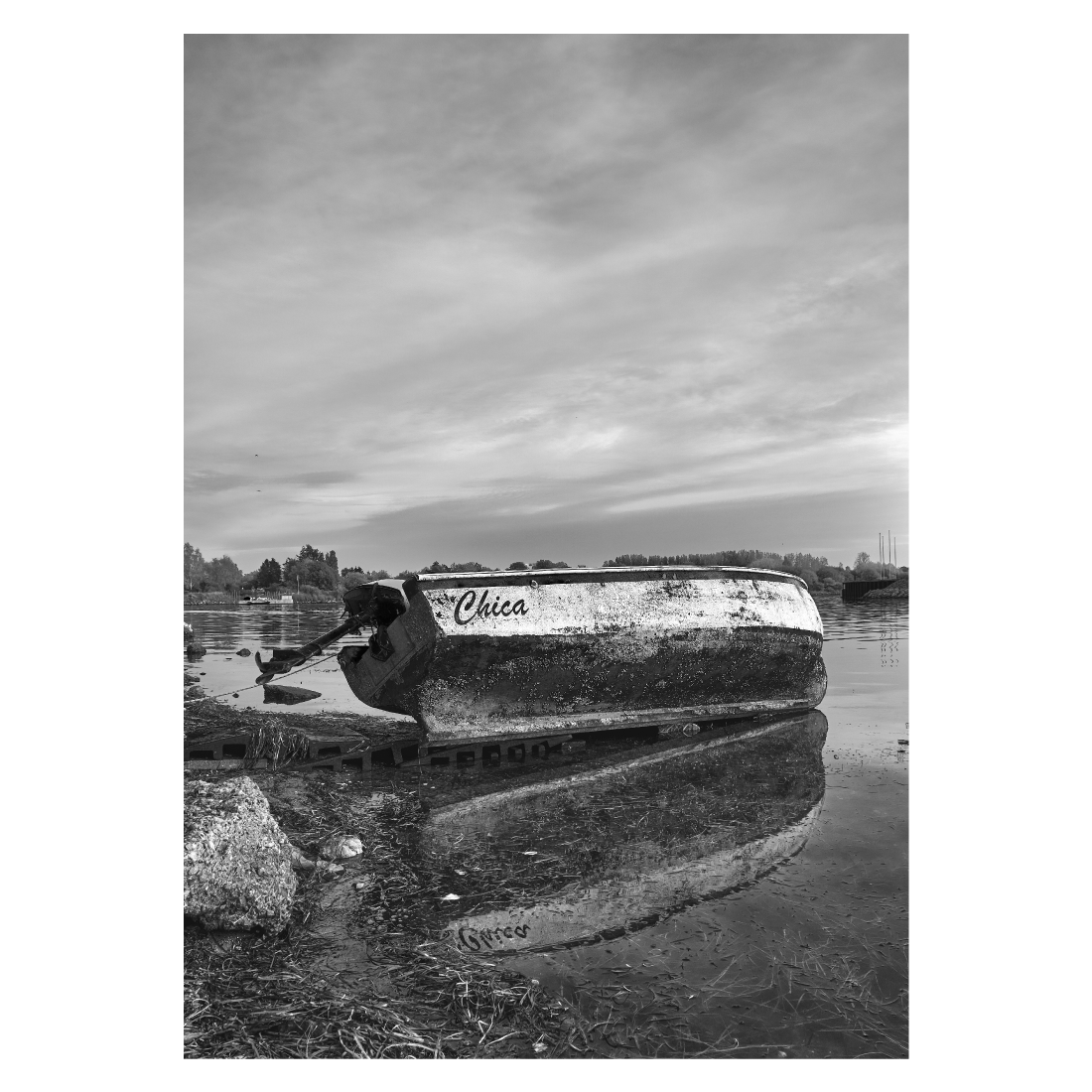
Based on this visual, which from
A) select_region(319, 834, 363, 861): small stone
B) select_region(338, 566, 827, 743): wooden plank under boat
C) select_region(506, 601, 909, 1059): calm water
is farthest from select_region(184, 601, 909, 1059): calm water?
select_region(338, 566, 827, 743): wooden plank under boat


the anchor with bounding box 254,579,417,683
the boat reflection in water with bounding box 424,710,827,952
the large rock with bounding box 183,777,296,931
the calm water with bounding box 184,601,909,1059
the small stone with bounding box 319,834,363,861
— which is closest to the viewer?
the calm water with bounding box 184,601,909,1059

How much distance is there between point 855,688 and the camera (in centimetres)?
1184

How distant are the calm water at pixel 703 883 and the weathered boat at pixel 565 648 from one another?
714 mm

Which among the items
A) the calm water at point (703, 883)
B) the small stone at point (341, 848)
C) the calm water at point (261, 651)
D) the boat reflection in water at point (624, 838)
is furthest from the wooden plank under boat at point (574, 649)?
the small stone at point (341, 848)

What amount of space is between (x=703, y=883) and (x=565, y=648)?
3868 mm

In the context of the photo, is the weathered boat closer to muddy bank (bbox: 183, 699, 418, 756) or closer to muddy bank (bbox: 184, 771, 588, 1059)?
muddy bank (bbox: 183, 699, 418, 756)

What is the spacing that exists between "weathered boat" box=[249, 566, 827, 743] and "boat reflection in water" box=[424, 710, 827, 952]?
3.82ft

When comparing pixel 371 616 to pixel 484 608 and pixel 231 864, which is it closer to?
pixel 484 608

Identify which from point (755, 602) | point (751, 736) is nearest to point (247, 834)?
point (751, 736)

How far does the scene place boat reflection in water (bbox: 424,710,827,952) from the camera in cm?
378

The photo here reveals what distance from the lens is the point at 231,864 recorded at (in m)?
3.43

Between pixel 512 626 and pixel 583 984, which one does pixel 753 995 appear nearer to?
pixel 583 984

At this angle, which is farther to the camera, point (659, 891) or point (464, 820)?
point (464, 820)

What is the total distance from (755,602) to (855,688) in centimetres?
411
